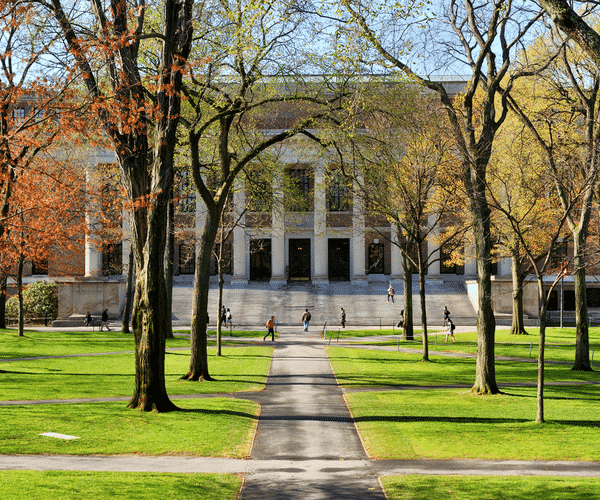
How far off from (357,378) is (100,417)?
33.2 ft

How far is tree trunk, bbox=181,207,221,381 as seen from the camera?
20.9 meters

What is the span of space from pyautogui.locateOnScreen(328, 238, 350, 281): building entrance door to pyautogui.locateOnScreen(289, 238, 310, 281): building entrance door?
239 centimetres

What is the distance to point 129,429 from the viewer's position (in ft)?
43.3

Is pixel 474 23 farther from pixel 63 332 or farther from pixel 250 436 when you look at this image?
pixel 63 332

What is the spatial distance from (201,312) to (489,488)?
1309 centimetres

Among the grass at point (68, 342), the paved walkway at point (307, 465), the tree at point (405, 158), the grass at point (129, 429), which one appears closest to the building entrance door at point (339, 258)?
the grass at point (68, 342)

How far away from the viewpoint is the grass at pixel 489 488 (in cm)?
911

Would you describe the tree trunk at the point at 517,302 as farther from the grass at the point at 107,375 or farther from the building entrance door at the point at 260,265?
the building entrance door at the point at 260,265

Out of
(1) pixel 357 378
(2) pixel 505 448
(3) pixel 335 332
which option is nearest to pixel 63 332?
(3) pixel 335 332

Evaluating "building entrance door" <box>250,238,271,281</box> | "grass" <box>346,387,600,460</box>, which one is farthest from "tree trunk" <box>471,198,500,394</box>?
"building entrance door" <box>250,238,271,281</box>

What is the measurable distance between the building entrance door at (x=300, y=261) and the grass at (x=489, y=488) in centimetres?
5457

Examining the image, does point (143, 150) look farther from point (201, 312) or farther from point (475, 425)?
point (475, 425)

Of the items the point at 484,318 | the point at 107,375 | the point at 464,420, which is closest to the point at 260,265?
the point at 107,375

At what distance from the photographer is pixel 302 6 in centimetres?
1772
